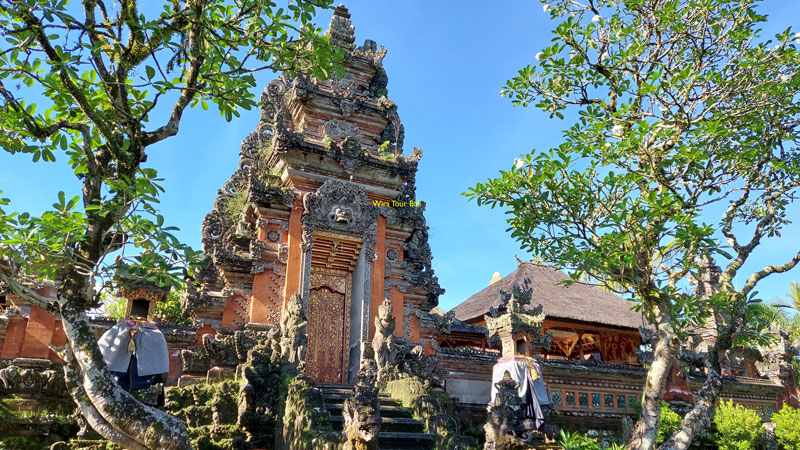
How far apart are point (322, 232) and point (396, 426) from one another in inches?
187

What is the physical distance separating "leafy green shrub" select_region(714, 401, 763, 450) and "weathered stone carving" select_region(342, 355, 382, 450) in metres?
9.21

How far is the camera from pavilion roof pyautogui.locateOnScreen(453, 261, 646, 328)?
1817 centimetres

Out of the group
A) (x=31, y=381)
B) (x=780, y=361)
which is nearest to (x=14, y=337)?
(x=31, y=381)

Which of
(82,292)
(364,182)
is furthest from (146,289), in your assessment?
(82,292)

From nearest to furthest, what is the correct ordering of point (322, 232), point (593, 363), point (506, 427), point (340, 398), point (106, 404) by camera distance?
point (106, 404), point (506, 427), point (340, 398), point (322, 232), point (593, 363)

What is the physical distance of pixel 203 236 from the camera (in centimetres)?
1115

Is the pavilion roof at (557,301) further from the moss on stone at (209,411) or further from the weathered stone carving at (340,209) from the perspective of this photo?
the moss on stone at (209,411)

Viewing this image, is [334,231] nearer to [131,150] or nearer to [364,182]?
[364,182]

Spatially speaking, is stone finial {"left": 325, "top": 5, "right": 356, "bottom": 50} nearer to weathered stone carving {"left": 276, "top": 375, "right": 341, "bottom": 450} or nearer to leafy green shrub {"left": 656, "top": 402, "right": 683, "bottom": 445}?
weathered stone carving {"left": 276, "top": 375, "right": 341, "bottom": 450}

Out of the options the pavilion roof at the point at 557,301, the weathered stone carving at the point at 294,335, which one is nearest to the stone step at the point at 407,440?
the weathered stone carving at the point at 294,335

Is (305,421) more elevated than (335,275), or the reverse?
(335,275)

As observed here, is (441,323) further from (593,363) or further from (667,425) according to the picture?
(667,425)

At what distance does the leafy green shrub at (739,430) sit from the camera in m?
10.9

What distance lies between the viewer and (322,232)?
10.8 metres
